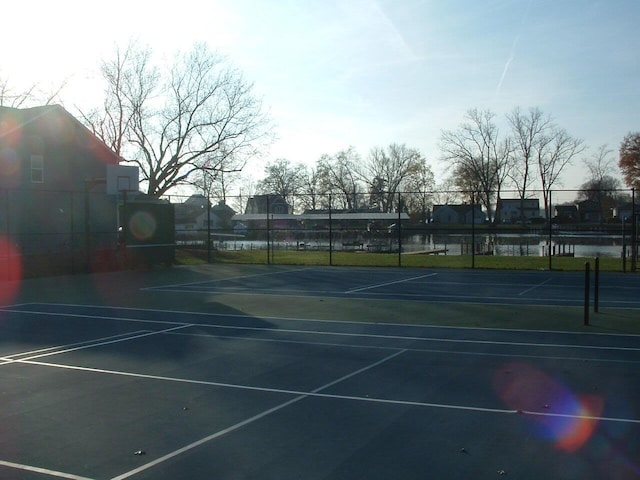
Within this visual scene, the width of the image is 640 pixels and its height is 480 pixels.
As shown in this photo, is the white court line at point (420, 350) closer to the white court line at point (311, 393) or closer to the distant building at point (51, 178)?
the white court line at point (311, 393)

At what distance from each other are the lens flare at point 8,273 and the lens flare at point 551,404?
44.8ft

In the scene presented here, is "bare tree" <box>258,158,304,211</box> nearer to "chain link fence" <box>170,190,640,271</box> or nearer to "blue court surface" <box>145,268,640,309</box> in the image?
"chain link fence" <box>170,190,640,271</box>

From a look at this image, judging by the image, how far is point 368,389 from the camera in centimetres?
816

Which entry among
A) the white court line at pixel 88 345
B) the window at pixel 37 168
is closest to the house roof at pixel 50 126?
the window at pixel 37 168

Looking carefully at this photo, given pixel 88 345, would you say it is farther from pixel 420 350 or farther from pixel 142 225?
pixel 142 225

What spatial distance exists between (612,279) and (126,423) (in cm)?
2031

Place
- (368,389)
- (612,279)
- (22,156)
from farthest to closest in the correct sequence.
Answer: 1. (22,156)
2. (612,279)
3. (368,389)

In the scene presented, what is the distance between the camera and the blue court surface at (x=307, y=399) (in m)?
5.66

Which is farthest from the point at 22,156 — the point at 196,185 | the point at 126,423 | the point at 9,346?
the point at 126,423

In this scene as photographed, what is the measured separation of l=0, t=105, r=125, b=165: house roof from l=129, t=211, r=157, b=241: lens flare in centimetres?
1152

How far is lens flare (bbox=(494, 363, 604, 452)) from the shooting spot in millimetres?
6422

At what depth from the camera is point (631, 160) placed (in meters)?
81.0

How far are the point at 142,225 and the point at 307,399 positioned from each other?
2339cm

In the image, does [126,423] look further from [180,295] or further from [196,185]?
[196,185]
